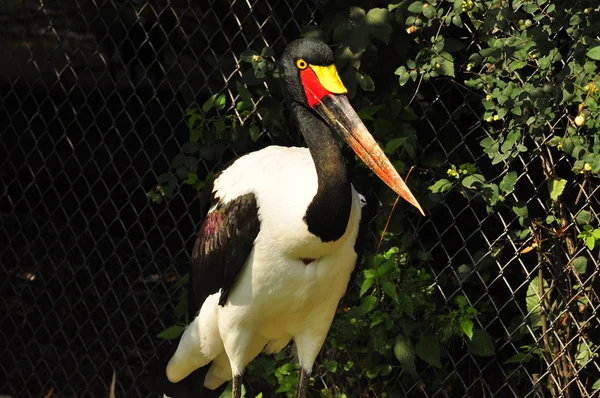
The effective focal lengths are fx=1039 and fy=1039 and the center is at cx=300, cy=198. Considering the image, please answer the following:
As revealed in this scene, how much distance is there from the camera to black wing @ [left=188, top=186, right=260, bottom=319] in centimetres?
340

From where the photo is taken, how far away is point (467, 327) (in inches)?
153

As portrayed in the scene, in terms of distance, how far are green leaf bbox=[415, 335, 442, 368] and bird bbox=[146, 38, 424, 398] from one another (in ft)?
1.54

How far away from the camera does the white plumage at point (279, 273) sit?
3.32m

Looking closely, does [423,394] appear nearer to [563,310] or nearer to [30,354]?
[563,310]

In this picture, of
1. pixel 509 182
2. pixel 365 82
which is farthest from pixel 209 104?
pixel 509 182

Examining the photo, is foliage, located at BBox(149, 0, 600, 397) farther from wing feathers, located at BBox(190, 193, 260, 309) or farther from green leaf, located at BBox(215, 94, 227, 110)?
wing feathers, located at BBox(190, 193, 260, 309)

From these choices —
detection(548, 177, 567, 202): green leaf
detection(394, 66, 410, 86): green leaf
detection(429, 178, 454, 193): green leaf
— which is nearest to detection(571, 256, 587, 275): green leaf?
detection(548, 177, 567, 202): green leaf

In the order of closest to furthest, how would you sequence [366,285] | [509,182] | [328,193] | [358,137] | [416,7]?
[328,193]
[358,137]
[416,7]
[509,182]
[366,285]

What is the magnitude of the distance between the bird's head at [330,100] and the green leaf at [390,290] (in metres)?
0.64

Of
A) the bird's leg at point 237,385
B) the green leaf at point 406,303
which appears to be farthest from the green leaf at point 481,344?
the bird's leg at point 237,385

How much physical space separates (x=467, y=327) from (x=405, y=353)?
267mm

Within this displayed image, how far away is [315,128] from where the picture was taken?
11.0ft

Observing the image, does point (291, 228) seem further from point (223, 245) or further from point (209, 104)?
point (209, 104)

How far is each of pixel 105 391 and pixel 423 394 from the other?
5.28ft
